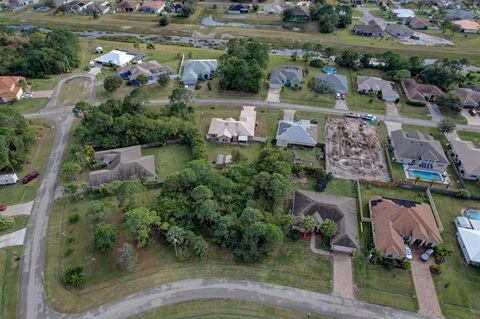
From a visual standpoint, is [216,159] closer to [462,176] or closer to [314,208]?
[314,208]

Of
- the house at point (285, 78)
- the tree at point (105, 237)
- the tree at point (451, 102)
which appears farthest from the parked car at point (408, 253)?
the house at point (285, 78)

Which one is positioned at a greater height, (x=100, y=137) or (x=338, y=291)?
(x=100, y=137)

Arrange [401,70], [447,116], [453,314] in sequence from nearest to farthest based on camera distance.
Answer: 1. [453,314]
2. [447,116]
3. [401,70]

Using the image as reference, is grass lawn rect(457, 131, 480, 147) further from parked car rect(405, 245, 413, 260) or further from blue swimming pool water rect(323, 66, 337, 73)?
parked car rect(405, 245, 413, 260)

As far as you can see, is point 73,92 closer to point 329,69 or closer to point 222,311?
point 222,311

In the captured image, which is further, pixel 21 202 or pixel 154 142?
pixel 154 142

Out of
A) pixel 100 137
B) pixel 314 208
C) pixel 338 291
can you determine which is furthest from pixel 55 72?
pixel 338 291
